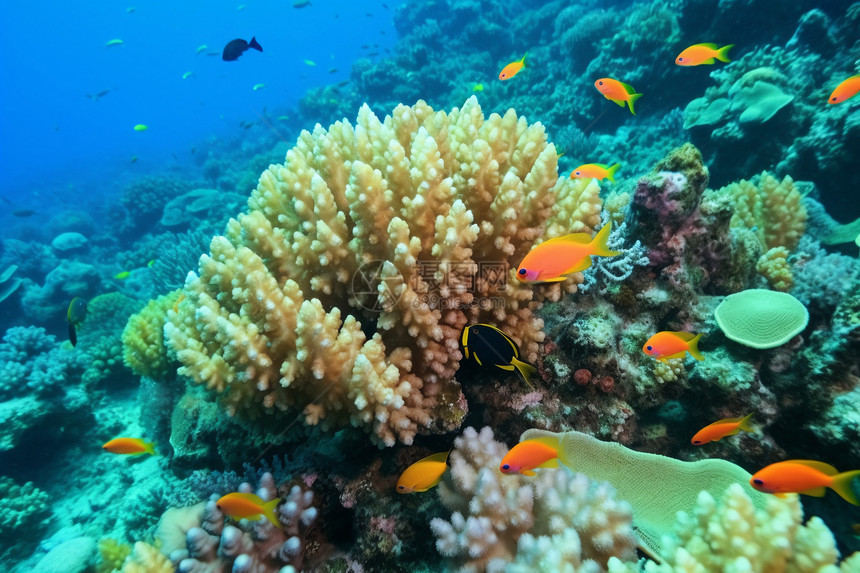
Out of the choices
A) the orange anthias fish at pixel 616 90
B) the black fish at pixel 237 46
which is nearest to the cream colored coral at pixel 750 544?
the orange anthias fish at pixel 616 90

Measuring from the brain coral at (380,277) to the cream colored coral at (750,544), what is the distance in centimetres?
127

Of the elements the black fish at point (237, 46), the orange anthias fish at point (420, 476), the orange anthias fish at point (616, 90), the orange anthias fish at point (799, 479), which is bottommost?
the orange anthias fish at point (799, 479)

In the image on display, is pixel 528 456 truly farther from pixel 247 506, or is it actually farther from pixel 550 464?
pixel 247 506

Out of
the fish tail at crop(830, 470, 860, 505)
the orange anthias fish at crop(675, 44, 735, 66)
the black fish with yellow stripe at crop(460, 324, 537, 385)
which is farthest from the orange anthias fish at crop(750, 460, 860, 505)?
the orange anthias fish at crop(675, 44, 735, 66)

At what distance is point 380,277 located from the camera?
Result: 2406 mm

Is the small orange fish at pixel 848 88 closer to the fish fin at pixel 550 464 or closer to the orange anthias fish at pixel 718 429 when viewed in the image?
the orange anthias fish at pixel 718 429

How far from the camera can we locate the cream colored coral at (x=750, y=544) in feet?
4.69

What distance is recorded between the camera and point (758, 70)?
7.62 m

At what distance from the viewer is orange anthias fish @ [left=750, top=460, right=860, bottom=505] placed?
66.2 inches

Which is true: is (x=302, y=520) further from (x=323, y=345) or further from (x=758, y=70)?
(x=758, y=70)

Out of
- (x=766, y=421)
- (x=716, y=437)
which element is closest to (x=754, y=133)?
(x=766, y=421)

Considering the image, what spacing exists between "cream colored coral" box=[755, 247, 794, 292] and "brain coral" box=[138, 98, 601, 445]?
2.39m

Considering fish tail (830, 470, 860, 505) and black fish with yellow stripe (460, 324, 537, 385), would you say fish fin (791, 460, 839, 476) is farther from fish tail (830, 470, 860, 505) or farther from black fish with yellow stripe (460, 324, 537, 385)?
black fish with yellow stripe (460, 324, 537, 385)

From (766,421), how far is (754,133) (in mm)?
7618
